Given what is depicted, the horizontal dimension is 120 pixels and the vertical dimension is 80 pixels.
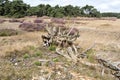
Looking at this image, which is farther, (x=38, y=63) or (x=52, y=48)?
(x=52, y=48)

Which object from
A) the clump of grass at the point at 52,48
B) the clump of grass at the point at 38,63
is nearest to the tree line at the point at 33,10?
the clump of grass at the point at 52,48

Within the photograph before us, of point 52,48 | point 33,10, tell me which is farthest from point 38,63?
point 33,10

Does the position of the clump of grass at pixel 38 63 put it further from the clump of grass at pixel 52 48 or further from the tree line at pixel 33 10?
the tree line at pixel 33 10

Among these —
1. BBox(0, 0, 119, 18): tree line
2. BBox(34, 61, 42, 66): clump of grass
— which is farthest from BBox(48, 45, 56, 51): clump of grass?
BBox(0, 0, 119, 18): tree line

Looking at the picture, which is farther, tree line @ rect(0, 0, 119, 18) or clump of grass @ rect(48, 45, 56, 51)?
tree line @ rect(0, 0, 119, 18)

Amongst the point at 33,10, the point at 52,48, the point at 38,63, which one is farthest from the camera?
the point at 33,10

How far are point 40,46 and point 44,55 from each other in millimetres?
1950

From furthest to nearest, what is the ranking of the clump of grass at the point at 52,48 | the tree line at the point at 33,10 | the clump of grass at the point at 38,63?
the tree line at the point at 33,10
the clump of grass at the point at 52,48
the clump of grass at the point at 38,63

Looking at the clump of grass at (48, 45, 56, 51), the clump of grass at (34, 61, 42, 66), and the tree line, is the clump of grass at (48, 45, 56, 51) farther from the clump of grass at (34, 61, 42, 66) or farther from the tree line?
the tree line

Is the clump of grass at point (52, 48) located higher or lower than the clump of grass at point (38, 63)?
higher

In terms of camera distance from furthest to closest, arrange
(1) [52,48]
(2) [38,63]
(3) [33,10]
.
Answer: (3) [33,10]
(1) [52,48]
(2) [38,63]

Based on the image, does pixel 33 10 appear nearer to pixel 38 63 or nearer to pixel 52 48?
pixel 52 48

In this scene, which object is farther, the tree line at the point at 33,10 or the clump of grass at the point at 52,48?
the tree line at the point at 33,10

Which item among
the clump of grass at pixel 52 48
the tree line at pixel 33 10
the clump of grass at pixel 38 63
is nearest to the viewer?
the clump of grass at pixel 38 63
